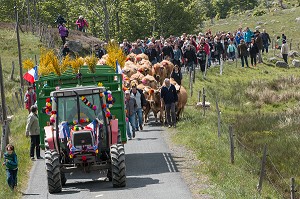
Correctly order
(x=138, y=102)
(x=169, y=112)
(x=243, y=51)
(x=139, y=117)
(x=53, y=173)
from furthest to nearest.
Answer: (x=243, y=51) → (x=169, y=112) → (x=139, y=117) → (x=138, y=102) → (x=53, y=173)

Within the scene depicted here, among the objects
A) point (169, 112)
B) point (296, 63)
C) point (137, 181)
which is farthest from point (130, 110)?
point (296, 63)

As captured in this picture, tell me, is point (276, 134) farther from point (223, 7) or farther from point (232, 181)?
point (223, 7)

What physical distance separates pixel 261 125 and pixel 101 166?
15148 millimetres

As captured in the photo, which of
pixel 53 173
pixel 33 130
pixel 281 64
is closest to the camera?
pixel 53 173

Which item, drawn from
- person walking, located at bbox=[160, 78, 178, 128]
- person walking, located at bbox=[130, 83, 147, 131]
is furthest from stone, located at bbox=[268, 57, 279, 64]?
person walking, located at bbox=[130, 83, 147, 131]

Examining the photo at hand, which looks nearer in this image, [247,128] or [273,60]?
[247,128]

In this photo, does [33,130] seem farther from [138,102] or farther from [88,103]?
[88,103]

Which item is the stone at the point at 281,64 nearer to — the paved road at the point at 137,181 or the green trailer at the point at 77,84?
A: the paved road at the point at 137,181

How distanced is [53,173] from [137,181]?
2.45 meters

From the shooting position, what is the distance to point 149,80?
30.7 metres

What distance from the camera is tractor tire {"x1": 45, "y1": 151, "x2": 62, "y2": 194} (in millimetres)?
17531

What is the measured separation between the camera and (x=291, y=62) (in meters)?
52.0

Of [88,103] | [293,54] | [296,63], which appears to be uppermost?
[293,54]

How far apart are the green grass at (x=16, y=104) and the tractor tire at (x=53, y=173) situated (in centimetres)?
98
